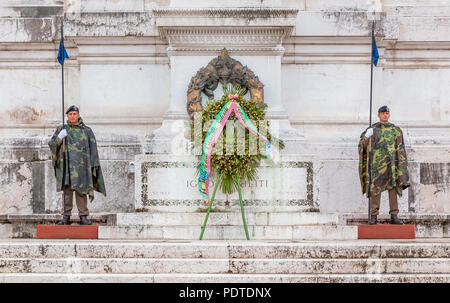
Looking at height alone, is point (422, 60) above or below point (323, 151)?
above

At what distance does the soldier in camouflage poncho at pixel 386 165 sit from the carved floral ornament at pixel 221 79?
2.43 meters

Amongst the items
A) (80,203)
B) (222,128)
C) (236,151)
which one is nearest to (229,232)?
(236,151)

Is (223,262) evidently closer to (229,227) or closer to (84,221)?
(229,227)

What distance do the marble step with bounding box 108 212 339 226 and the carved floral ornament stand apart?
232 cm

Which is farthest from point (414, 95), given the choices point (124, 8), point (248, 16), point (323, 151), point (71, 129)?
point (71, 129)

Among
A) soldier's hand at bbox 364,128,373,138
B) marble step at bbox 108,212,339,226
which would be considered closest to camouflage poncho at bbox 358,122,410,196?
soldier's hand at bbox 364,128,373,138

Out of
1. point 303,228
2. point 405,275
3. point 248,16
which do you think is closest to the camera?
point 405,275

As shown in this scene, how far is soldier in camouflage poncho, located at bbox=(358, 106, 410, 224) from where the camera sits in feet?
42.1

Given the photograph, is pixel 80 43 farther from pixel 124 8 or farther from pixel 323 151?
pixel 323 151

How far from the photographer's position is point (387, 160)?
42.4ft

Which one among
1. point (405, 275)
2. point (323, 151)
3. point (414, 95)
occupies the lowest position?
point (405, 275)

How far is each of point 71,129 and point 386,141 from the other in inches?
207

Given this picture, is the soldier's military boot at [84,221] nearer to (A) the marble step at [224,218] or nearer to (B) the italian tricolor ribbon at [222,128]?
(A) the marble step at [224,218]

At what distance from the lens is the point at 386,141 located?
13.0m
